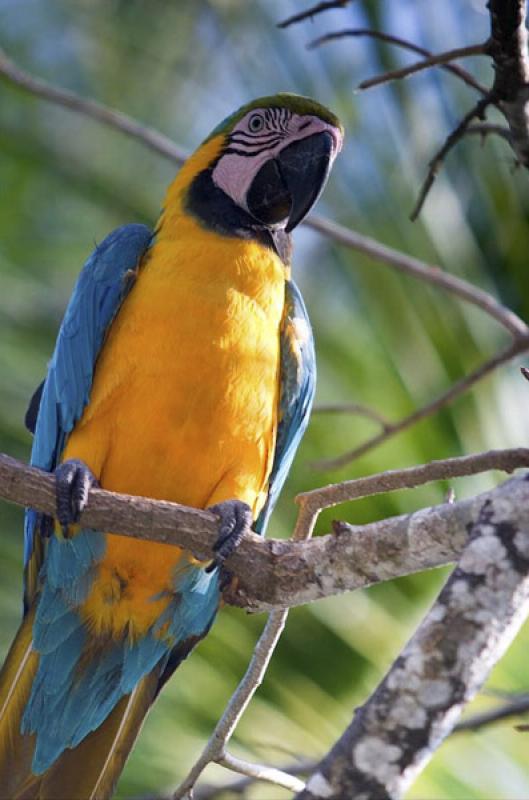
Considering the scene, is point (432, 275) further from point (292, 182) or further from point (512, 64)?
point (512, 64)

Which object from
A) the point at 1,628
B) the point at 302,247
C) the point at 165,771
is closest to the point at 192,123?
the point at 302,247

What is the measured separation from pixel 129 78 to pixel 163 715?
2635 mm

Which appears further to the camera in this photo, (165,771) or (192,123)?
(192,123)

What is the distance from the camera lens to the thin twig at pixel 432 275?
10.00 ft

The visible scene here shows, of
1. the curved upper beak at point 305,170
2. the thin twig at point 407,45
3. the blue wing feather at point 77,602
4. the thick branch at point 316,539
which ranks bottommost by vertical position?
the blue wing feather at point 77,602

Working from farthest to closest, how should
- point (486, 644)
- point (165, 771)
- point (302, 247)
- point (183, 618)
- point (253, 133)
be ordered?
point (302, 247), point (165, 771), point (253, 133), point (183, 618), point (486, 644)

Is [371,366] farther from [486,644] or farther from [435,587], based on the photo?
[486,644]

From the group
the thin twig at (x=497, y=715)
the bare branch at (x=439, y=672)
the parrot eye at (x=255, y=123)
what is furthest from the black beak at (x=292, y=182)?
the bare branch at (x=439, y=672)

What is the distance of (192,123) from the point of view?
15.6 feet

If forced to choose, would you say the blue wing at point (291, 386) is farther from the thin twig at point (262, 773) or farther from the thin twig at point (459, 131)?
the thin twig at point (262, 773)

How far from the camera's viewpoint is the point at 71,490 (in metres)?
2.70

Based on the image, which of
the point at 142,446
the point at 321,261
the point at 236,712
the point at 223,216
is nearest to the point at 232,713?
the point at 236,712

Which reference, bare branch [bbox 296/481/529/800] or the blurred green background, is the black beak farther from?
bare branch [bbox 296/481/529/800]

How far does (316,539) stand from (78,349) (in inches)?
40.4
